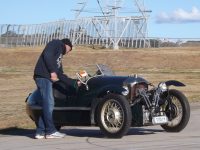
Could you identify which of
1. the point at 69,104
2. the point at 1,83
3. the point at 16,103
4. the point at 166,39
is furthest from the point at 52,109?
the point at 166,39

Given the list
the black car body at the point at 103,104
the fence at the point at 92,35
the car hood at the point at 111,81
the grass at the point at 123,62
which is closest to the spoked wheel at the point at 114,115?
the black car body at the point at 103,104

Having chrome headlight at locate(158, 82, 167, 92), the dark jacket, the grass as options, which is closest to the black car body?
chrome headlight at locate(158, 82, 167, 92)

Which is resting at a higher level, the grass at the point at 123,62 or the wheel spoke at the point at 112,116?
the grass at the point at 123,62

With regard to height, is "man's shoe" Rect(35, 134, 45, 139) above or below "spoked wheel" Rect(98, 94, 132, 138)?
below

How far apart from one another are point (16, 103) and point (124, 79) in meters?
10.6

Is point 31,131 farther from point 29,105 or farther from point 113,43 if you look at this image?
point 113,43

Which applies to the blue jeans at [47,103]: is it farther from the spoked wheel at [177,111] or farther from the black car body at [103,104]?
the spoked wheel at [177,111]

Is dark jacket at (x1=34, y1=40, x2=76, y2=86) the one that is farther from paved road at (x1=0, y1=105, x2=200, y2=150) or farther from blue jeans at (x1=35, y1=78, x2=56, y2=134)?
paved road at (x1=0, y1=105, x2=200, y2=150)

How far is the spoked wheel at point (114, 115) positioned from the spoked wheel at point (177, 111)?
1172 mm

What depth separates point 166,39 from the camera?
3221 inches

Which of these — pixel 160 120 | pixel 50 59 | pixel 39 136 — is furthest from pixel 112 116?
pixel 50 59

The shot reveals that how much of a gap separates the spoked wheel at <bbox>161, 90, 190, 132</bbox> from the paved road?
0.18m

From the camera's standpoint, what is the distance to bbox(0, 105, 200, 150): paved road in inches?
425

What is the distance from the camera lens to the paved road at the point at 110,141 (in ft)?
35.4
